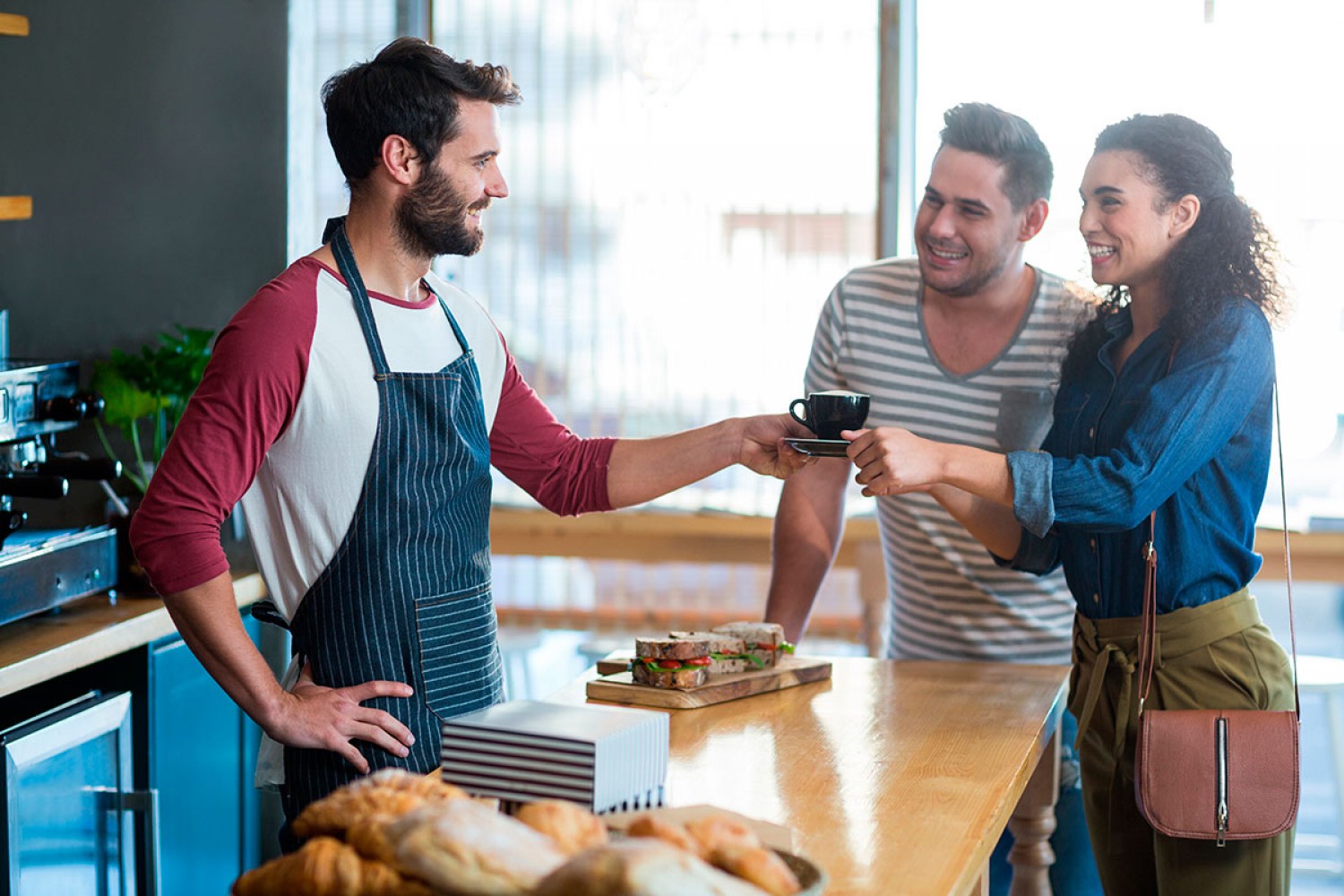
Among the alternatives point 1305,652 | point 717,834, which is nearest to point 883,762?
point 717,834

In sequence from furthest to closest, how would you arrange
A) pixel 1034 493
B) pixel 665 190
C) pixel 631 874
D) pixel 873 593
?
pixel 665 190
pixel 873 593
pixel 1034 493
pixel 631 874

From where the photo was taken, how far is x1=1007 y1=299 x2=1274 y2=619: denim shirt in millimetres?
1871

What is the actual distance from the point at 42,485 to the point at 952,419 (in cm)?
150

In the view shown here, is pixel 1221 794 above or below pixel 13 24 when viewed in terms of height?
below

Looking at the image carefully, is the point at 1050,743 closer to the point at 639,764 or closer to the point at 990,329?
the point at 990,329

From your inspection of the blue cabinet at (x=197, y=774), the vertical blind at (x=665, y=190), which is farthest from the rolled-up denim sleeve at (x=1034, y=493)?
the vertical blind at (x=665, y=190)

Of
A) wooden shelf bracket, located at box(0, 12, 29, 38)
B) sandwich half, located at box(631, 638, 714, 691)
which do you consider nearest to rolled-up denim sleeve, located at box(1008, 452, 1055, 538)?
sandwich half, located at box(631, 638, 714, 691)

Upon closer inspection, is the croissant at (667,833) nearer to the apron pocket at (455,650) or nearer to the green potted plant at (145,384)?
the apron pocket at (455,650)

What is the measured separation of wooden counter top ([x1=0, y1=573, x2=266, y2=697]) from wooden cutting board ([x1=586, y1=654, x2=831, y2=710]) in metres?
0.92

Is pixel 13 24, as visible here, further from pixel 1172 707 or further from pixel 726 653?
pixel 1172 707

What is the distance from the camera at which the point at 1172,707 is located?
1934 mm

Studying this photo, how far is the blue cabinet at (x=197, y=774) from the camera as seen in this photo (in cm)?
269

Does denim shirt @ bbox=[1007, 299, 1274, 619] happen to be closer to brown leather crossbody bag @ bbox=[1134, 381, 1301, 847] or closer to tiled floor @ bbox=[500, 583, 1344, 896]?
brown leather crossbody bag @ bbox=[1134, 381, 1301, 847]

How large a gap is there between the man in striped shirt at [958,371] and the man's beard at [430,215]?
0.87m
